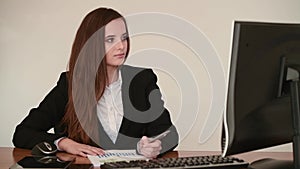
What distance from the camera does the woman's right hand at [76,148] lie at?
1576 mm

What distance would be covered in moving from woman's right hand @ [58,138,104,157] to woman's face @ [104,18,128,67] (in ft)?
1.29

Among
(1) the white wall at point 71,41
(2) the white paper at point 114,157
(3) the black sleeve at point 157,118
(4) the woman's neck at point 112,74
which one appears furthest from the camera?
(1) the white wall at point 71,41

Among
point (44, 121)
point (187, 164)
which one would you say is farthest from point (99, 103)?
point (187, 164)

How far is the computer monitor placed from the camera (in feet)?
3.59

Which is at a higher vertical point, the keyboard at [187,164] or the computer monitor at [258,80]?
the computer monitor at [258,80]

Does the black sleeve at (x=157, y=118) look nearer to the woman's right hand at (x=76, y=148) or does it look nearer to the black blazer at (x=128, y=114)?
the black blazer at (x=128, y=114)

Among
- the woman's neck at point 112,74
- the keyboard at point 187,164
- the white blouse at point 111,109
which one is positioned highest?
the woman's neck at point 112,74

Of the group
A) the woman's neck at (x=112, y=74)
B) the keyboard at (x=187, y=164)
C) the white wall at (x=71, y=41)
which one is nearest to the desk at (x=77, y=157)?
the keyboard at (x=187, y=164)

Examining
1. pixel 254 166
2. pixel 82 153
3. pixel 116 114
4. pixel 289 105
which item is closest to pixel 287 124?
pixel 289 105

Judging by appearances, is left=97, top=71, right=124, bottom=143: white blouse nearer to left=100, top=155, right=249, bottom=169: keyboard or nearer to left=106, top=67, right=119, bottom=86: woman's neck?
left=106, top=67, right=119, bottom=86: woman's neck

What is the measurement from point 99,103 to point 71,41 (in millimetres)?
862

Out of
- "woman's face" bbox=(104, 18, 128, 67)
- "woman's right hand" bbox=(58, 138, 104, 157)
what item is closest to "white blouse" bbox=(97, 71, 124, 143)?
"woman's face" bbox=(104, 18, 128, 67)

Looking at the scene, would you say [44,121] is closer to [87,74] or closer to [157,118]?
[87,74]

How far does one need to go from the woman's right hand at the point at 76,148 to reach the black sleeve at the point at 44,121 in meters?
0.06
